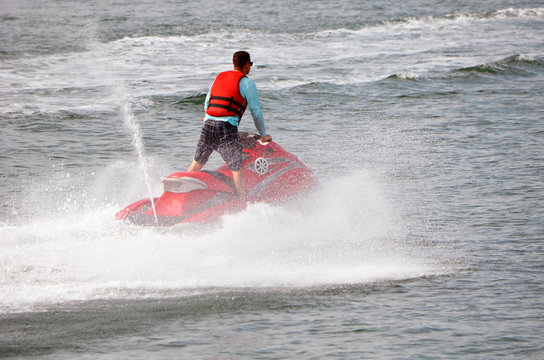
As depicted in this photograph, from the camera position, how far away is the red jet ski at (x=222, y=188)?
306 inches

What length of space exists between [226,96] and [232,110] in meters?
0.15

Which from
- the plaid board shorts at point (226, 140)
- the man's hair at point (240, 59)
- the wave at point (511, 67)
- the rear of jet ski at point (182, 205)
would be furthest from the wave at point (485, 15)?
the rear of jet ski at point (182, 205)

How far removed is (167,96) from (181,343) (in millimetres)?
12943

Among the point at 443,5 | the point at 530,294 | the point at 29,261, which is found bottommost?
the point at 530,294

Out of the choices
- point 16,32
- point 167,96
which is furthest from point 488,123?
point 16,32

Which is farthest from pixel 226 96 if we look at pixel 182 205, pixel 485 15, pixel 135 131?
pixel 485 15

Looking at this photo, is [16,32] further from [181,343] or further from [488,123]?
[181,343]

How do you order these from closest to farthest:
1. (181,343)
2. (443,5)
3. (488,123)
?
(181,343)
(488,123)
(443,5)

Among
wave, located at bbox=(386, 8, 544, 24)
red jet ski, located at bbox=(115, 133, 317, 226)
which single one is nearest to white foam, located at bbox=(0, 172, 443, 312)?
red jet ski, located at bbox=(115, 133, 317, 226)

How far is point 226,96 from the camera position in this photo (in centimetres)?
800

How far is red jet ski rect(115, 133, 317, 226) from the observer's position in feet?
25.5

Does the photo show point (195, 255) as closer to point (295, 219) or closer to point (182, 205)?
point (182, 205)

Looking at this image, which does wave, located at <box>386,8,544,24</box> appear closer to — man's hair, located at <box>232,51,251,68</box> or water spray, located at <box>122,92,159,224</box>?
water spray, located at <box>122,92,159,224</box>

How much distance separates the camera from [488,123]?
1515 cm
